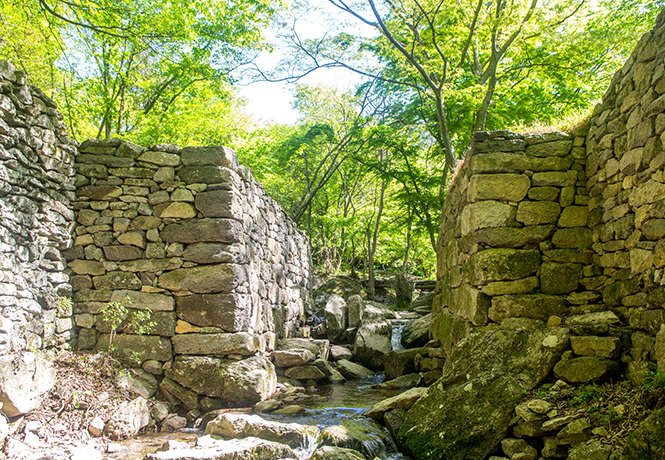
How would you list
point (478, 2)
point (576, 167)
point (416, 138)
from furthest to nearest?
1. point (416, 138)
2. point (478, 2)
3. point (576, 167)

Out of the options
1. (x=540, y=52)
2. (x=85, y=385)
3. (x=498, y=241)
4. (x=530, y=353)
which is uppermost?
(x=540, y=52)

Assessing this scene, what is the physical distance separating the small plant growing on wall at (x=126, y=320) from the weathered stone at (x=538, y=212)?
4.24 m

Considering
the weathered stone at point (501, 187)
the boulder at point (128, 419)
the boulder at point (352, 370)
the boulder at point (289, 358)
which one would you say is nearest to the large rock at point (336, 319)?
the boulder at point (352, 370)

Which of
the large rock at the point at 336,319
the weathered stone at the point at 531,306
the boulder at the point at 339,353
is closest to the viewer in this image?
the weathered stone at the point at 531,306

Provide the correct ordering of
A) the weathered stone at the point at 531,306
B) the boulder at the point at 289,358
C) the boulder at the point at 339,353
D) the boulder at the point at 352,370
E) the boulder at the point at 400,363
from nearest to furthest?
the weathered stone at the point at 531,306, the boulder at the point at 289,358, the boulder at the point at 400,363, the boulder at the point at 352,370, the boulder at the point at 339,353

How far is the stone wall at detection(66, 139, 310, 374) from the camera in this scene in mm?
4934

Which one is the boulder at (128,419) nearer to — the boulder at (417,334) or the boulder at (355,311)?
the boulder at (417,334)

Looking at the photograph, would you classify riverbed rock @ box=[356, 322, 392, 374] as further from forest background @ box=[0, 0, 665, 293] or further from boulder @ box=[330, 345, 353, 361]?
forest background @ box=[0, 0, 665, 293]

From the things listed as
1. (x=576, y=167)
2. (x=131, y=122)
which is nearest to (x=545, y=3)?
(x=576, y=167)

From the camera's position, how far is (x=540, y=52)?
9.33 m

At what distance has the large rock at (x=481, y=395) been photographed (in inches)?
127

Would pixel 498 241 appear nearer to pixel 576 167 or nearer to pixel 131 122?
pixel 576 167

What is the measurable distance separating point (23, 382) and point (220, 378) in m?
1.90

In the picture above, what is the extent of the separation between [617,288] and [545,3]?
7798 millimetres
